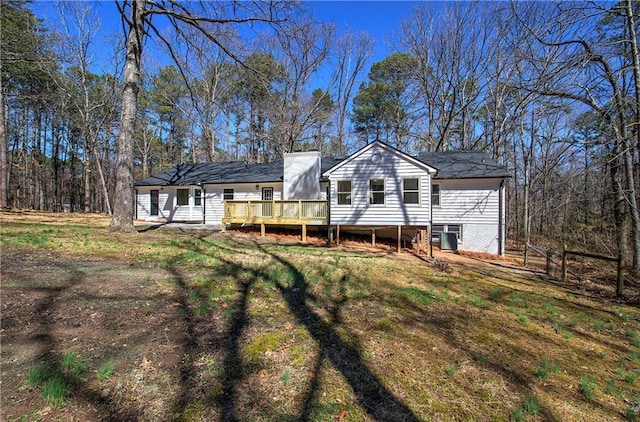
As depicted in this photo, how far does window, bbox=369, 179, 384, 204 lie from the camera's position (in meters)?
13.5

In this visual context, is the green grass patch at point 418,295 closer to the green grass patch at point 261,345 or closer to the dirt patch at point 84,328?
the green grass patch at point 261,345

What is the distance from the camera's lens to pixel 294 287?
5820 millimetres

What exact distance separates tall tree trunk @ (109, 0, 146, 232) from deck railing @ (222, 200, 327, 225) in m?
5.45

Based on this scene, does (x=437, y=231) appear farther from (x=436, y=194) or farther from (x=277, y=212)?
(x=277, y=212)

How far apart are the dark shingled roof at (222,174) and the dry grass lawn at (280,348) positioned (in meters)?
11.7

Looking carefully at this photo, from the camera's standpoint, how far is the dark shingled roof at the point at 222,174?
1797 cm

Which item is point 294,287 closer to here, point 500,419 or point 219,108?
point 500,419

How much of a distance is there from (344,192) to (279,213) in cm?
332

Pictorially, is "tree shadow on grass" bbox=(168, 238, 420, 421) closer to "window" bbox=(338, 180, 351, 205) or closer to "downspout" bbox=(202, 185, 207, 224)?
"window" bbox=(338, 180, 351, 205)

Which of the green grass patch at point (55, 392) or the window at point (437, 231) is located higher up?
the window at point (437, 231)

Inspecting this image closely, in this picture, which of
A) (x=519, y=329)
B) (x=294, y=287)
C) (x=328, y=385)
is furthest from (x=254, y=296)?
(x=519, y=329)

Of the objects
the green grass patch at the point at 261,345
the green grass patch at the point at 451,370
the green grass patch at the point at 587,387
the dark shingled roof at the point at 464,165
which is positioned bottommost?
the green grass patch at the point at 587,387

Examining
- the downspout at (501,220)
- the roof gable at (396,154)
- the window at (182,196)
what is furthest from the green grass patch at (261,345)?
the window at (182,196)

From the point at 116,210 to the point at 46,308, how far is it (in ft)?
22.2
